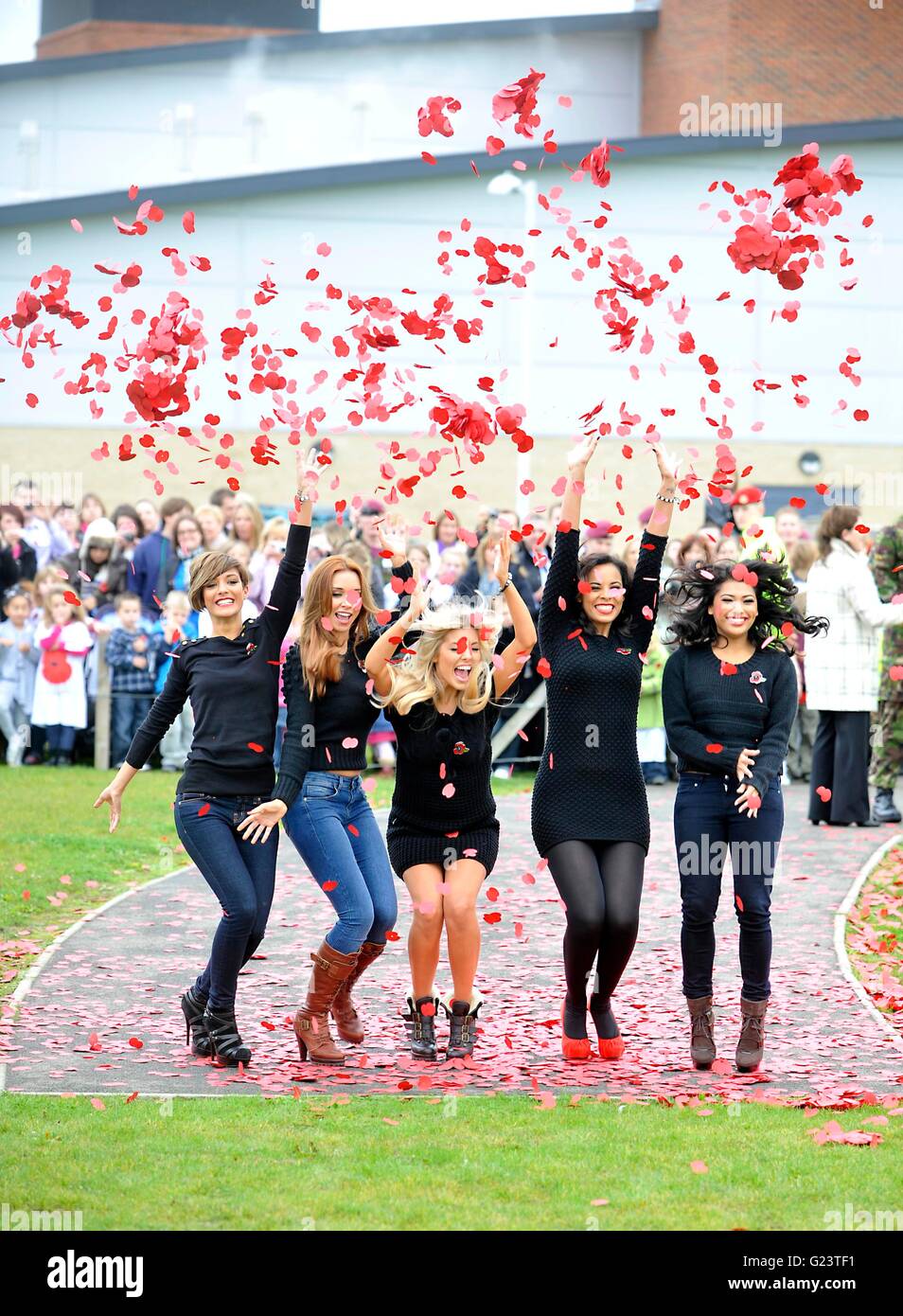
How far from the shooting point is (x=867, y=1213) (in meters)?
5.06

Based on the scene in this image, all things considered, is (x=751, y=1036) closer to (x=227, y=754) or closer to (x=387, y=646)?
(x=387, y=646)

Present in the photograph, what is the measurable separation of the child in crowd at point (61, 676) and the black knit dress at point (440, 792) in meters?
9.01

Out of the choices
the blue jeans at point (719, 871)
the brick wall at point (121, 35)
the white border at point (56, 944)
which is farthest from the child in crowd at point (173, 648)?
the brick wall at point (121, 35)

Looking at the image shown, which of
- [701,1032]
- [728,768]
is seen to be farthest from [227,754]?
[701,1032]

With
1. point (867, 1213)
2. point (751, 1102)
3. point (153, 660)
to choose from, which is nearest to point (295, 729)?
point (751, 1102)

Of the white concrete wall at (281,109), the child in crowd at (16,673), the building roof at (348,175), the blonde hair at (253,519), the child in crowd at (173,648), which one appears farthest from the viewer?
the white concrete wall at (281,109)

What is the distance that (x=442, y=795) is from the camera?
7004mm

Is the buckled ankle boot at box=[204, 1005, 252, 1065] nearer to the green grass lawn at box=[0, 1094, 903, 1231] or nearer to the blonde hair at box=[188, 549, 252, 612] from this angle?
the green grass lawn at box=[0, 1094, 903, 1231]

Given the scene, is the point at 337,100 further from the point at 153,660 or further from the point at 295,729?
the point at 295,729

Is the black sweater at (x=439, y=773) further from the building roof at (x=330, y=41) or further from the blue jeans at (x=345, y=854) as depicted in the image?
the building roof at (x=330, y=41)

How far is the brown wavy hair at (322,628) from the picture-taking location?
7105 millimetres

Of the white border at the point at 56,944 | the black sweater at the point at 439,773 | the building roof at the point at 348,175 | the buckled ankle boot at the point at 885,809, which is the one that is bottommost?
the white border at the point at 56,944

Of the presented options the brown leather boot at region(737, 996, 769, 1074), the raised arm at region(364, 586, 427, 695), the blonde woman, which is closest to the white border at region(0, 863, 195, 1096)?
the blonde woman
